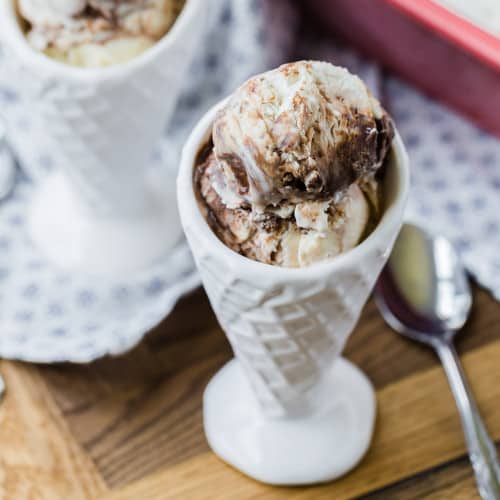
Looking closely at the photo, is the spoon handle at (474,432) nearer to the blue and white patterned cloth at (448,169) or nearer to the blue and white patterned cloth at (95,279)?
the blue and white patterned cloth at (448,169)

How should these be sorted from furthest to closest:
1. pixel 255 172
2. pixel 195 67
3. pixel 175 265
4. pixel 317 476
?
1. pixel 195 67
2. pixel 175 265
3. pixel 317 476
4. pixel 255 172

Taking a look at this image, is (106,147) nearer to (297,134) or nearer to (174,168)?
(174,168)

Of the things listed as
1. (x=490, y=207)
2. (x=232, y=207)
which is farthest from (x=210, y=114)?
(x=490, y=207)

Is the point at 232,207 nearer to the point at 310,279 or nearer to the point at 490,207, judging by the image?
the point at 310,279

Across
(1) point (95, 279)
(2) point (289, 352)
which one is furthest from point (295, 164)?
(1) point (95, 279)

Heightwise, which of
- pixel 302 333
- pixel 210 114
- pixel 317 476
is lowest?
pixel 317 476

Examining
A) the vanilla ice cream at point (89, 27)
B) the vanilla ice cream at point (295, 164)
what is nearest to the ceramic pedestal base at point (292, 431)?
the vanilla ice cream at point (295, 164)

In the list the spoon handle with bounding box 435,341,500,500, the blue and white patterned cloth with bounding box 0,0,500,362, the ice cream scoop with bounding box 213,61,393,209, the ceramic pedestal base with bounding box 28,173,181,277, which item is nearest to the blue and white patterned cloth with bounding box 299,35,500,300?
the blue and white patterned cloth with bounding box 0,0,500,362
